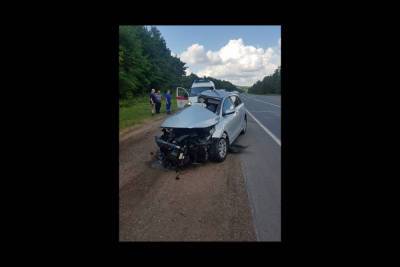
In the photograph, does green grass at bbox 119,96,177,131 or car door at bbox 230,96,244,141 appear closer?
car door at bbox 230,96,244,141

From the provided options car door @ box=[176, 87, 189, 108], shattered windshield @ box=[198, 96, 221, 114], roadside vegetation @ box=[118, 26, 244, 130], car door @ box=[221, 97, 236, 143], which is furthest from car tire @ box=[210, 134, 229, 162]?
roadside vegetation @ box=[118, 26, 244, 130]

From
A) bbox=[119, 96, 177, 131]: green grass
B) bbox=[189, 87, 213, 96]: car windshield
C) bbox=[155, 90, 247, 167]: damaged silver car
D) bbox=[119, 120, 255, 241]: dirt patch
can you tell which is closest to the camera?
bbox=[119, 120, 255, 241]: dirt patch

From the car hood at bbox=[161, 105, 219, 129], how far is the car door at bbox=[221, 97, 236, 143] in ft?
0.98

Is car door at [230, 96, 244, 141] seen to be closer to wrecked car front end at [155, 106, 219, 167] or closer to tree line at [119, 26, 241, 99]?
wrecked car front end at [155, 106, 219, 167]

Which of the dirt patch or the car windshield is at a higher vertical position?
the car windshield

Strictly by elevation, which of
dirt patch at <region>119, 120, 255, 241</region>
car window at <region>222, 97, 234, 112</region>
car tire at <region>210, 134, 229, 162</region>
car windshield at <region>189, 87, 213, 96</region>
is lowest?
dirt patch at <region>119, 120, 255, 241</region>

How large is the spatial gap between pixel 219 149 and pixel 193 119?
0.89m

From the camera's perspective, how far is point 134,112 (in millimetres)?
11547

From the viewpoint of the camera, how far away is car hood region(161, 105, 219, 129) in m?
4.55

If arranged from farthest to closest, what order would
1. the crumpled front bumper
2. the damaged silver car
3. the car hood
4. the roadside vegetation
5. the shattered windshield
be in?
the roadside vegetation
the shattered windshield
the car hood
the damaged silver car
the crumpled front bumper

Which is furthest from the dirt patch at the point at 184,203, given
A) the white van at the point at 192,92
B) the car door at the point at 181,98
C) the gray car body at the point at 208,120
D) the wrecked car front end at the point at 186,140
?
the car door at the point at 181,98
